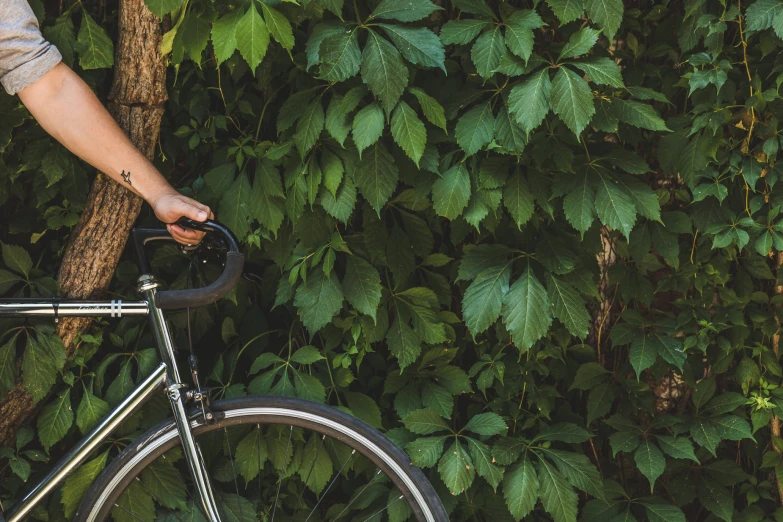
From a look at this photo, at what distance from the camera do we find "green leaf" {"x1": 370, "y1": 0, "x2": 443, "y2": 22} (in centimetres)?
172

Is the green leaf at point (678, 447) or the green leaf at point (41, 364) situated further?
the green leaf at point (678, 447)

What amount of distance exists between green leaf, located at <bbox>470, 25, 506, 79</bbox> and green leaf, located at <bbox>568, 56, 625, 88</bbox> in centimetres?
17

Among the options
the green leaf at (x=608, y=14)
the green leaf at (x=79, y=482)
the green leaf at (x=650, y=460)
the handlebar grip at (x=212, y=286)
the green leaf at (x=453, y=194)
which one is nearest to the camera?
the handlebar grip at (x=212, y=286)

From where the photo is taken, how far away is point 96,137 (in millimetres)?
1747

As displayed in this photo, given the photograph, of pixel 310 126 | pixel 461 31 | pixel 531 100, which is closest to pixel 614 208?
pixel 531 100

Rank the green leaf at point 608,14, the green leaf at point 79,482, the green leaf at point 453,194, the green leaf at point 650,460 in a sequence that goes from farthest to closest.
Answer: the green leaf at point 650,460
the green leaf at point 79,482
the green leaf at point 453,194
the green leaf at point 608,14

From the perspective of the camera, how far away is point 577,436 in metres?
2.10

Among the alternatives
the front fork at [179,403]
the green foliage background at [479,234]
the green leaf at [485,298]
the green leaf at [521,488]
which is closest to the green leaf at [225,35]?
the green foliage background at [479,234]

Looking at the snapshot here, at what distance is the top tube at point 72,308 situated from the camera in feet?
5.67

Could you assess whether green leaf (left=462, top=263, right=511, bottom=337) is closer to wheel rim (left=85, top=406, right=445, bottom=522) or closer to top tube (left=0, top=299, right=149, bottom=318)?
wheel rim (left=85, top=406, right=445, bottom=522)

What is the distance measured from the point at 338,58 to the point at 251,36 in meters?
0.20

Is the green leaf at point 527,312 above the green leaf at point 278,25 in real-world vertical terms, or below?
below

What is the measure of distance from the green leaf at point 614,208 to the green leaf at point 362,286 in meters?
0.59

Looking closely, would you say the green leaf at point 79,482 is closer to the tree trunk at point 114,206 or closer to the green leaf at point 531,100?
the tree trunk at point 114,206
